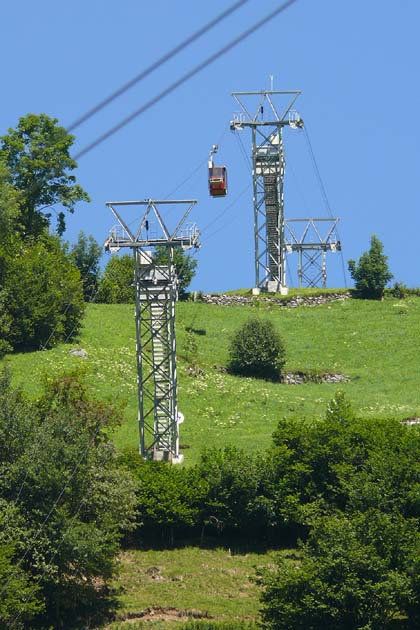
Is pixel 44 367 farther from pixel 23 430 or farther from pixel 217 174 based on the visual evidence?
pixel 23 430

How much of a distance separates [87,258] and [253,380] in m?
25.3

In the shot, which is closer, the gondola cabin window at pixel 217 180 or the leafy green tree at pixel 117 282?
the gondola cabin window at pixel 217 180

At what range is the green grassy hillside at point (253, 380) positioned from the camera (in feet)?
258

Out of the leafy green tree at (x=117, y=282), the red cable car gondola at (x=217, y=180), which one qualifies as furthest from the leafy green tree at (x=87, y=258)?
the red cable car gondola at (x=217, y=180)

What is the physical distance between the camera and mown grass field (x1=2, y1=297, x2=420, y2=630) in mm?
61875

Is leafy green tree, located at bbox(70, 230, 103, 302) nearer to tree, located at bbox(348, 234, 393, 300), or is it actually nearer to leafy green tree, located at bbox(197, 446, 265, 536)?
tree, located at bbox(348, 234, 393, 300)

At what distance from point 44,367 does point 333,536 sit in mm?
27121

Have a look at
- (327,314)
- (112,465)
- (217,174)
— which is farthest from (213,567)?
(327,314)

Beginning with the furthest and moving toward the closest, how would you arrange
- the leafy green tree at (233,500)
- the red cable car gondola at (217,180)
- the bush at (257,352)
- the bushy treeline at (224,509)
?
the bush at (257,352) < the red cable car gondola at (217,180) < the leafy green tree at (233,500) < the bushy treeline at (224,509)

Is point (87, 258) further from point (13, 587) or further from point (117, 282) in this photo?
point (13, 587)

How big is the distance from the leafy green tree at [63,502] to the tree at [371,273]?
135ft

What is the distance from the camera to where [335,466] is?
66.2m

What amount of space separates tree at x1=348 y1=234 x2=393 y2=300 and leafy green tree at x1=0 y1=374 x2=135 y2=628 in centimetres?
4102

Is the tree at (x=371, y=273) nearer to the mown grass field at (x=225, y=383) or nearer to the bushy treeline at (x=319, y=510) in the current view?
the mown grass field at (x=225, y=383)
